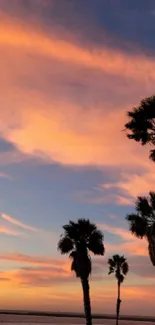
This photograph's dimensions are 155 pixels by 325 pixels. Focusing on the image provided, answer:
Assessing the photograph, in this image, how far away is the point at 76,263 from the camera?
44.9m

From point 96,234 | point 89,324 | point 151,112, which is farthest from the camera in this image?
point 96,234

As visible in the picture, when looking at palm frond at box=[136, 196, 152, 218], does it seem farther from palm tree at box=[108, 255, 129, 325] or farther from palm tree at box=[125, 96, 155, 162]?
palm tree at box=[108, 255, 129, 325]

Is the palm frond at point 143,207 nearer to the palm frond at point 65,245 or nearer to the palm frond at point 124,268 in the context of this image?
the palm frond at point 65,245

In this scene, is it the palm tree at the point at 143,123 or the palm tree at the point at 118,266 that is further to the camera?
the palm tree at the point at 118,266

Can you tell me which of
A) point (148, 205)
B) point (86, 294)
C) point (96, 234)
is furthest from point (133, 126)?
point (86, 294)

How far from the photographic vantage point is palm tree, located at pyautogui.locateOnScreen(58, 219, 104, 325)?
145 feet

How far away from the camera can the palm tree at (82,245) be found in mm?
44312

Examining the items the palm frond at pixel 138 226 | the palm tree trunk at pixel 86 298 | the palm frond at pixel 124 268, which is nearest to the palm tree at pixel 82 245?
the palm tree trunk at pixel 86 298

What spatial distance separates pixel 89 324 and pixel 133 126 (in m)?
19.2

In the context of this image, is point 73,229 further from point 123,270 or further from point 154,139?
point 123,270

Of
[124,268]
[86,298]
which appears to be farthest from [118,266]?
[86,298]

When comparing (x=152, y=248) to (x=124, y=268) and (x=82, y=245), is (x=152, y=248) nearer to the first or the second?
(x=82, y=245)

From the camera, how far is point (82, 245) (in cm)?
4525

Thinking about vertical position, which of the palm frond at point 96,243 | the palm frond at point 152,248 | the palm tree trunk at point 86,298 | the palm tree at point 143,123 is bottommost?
the palm tree trunk at point 86,298
